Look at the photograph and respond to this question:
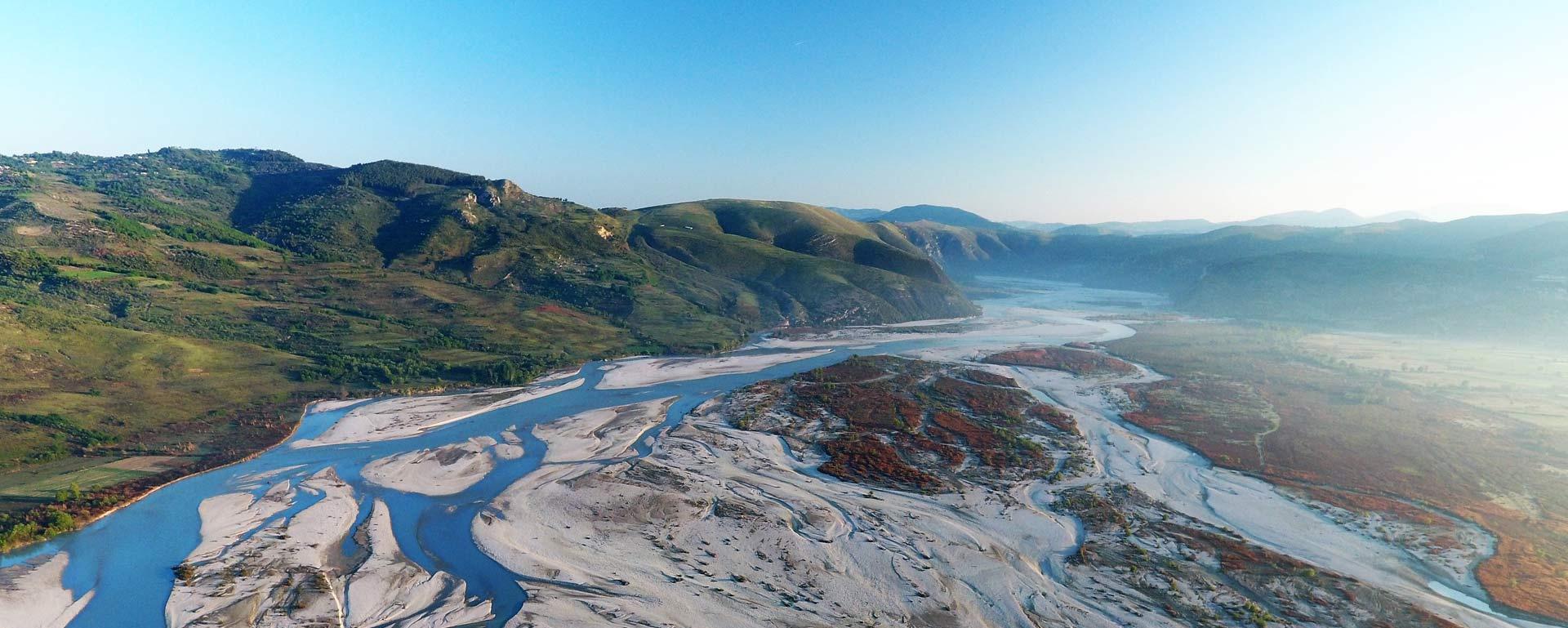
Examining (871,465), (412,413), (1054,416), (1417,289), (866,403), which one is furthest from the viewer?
(1417,289)

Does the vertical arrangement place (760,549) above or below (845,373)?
below

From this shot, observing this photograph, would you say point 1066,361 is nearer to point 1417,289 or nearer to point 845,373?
point 845,373

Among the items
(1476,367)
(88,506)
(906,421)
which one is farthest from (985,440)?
(1476,367)

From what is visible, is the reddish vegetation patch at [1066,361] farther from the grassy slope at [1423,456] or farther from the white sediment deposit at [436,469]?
the white sediment deposit at [436,469]

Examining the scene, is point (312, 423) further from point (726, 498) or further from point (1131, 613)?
point (1131, 613)

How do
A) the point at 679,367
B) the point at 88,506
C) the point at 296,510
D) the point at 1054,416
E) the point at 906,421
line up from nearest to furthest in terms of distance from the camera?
the point at 88,506 < the point at 296,510 < the point at 906,421 < the point at 1054,416 < the point at 679,367

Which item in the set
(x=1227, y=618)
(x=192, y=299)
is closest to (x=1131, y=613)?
(x=1227, y=618)

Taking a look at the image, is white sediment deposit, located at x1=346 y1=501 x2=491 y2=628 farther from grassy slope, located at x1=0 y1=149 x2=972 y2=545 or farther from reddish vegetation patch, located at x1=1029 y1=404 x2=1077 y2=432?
reddish vegetation patch, located at x1=1029 y1=404 x2=1077 y2=432

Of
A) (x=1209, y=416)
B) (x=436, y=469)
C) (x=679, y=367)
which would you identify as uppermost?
(x=679, y=367)
